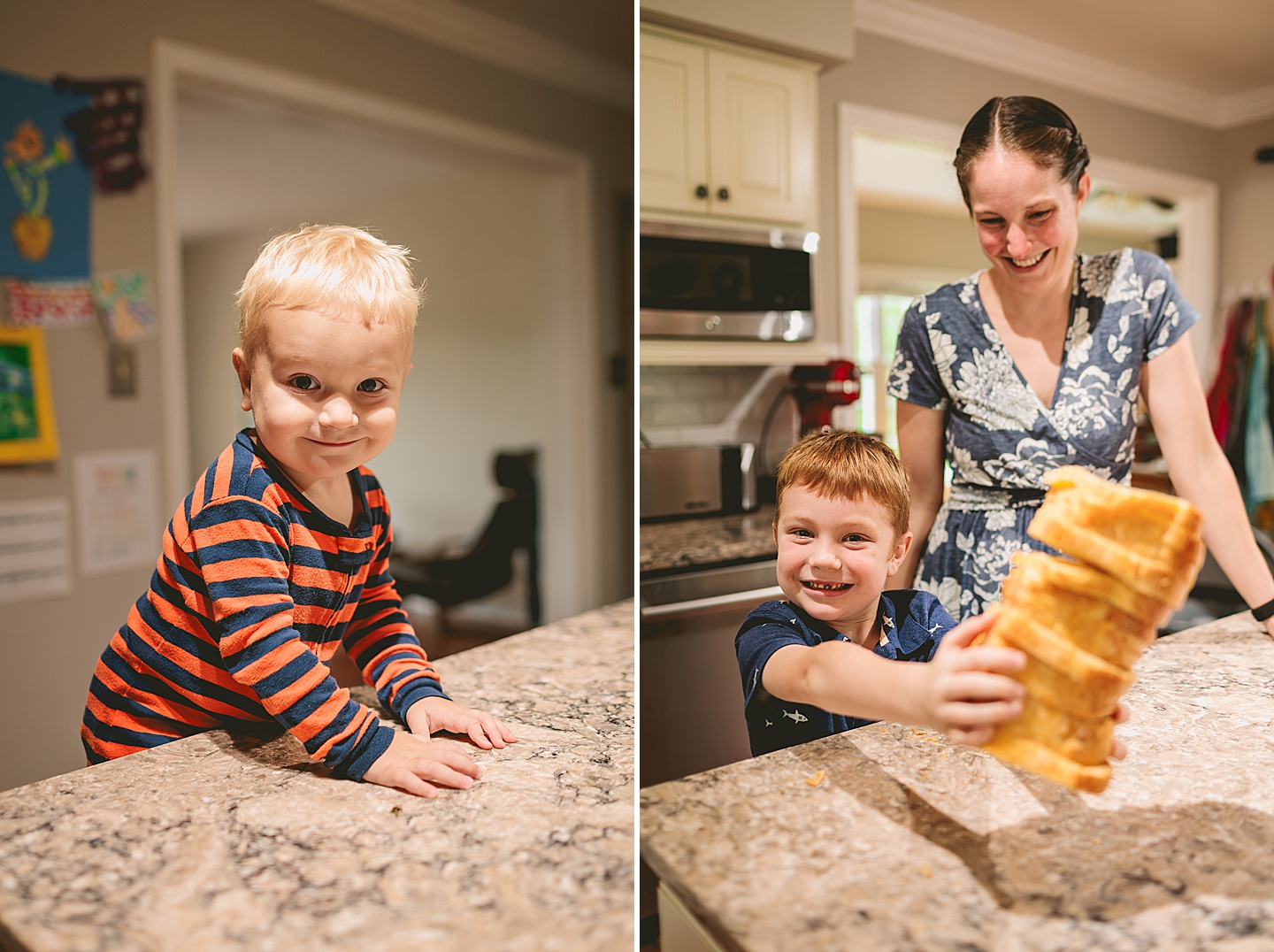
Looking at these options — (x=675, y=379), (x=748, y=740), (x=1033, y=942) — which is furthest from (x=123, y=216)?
(x=1033, y=942)

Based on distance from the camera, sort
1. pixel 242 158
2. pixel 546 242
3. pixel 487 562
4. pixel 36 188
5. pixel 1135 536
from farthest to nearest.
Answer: pixel 487 562
pixel 546 242
pixel 242 158
pixel 36 188
pixel 1135 536

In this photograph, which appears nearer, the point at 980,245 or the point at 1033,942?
the point at 1033,942

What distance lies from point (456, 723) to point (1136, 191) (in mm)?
641

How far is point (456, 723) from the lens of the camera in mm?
628

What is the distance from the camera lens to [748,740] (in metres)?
0.58

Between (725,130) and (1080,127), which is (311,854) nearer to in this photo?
(725,130)

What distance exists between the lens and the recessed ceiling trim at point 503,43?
163 cm

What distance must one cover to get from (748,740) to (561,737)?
15cm

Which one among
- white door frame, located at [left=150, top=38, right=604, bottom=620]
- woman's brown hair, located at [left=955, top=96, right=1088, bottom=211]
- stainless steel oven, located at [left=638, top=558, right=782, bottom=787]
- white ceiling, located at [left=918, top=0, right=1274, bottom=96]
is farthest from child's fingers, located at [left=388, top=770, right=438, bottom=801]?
white door frame, located at [left=150, top=38, right=604, bottom=620]

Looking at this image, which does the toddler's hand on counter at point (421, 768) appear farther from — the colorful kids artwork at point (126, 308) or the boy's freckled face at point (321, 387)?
the colorful kids artwork at point (126, 308)

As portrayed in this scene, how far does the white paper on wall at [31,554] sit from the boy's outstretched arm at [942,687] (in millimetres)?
1283

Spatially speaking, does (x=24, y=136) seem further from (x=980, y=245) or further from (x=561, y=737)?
(x=980, y=245)

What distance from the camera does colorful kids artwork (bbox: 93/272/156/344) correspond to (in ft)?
4.42

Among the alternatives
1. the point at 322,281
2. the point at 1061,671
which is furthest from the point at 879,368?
the point at 322,281
